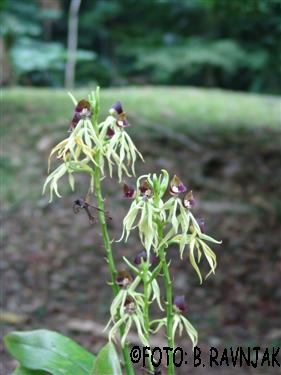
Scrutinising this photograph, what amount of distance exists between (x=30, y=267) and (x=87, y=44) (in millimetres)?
9697

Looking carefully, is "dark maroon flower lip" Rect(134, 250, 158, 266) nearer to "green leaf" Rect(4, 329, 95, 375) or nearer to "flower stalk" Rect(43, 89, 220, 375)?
"flower stalk" Rect(43, 89, 220, 375)

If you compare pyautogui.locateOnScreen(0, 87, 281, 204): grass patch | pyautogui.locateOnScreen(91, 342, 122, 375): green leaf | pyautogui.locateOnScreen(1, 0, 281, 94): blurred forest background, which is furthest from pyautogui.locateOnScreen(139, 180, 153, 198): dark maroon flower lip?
pyautogui.locateOnScreen(1, 0, 281, 94): blurred forest background

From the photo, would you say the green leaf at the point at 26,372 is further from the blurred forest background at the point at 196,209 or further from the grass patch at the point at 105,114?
the grass patch at the point at 105,114

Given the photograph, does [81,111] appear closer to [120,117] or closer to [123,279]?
[120,117]

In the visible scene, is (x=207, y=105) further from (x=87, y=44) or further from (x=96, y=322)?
(x=87, y=44)

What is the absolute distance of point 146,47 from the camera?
11.5m

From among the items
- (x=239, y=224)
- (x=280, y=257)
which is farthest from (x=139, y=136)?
(x=280, y=257)

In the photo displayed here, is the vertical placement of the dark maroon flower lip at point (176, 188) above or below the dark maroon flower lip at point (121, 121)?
below

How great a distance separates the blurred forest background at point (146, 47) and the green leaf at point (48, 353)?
7312 millimetres

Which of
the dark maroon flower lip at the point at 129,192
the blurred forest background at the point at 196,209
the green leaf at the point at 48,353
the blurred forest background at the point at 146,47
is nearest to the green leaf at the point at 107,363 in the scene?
the green leaf at the point at 48,353

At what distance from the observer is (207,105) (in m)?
7.47

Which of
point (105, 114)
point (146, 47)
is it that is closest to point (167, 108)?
point (105, 114)

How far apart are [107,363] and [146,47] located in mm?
10434

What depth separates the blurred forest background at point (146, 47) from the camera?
10164 mm
